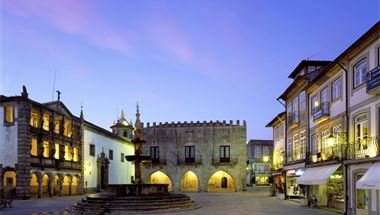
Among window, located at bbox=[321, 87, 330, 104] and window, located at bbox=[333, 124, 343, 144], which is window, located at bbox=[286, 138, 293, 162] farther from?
window, located at bbox=[333, 124, 343, 144]

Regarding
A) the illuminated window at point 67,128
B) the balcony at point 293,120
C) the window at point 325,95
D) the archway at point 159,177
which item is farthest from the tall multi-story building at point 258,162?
the window at point 325,95

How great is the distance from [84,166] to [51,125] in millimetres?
8541

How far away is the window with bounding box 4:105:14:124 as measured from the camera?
1430 inches

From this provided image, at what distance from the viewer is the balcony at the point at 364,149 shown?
60.7ft

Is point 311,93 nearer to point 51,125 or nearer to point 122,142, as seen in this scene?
point 51,125

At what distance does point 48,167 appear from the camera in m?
40.1

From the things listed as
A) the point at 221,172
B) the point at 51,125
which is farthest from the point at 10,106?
the point at 221,172

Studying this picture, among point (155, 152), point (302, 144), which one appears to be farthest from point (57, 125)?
point (302, 144)

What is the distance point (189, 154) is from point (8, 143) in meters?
28.0

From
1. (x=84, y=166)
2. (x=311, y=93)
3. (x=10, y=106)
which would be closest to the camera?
(x=311, y=93)

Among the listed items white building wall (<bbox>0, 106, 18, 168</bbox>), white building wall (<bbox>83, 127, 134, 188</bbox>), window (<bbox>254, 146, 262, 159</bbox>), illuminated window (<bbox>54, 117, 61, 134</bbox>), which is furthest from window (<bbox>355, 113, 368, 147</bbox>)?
window (<bbox>254, 146, 262, 159</bbox>)

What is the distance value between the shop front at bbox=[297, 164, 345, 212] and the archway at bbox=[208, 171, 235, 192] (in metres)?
31.1

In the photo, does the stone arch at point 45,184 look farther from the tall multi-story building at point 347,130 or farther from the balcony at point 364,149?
the balcony at point 364,149

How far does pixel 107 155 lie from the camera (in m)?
56.0
